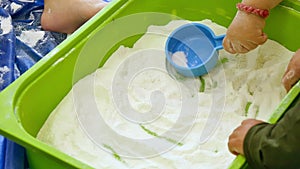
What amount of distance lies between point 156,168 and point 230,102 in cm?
24

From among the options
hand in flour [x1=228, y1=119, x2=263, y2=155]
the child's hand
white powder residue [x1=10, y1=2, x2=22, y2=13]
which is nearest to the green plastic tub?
hand in flour [x1=228, y1=119, x2=263, y2=155]

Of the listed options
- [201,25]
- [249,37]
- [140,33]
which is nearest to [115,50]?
[140,33]

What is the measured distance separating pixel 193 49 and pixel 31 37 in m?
0.44

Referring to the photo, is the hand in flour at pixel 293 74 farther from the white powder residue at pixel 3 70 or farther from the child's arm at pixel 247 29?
the white powder residue at pixel 3 70

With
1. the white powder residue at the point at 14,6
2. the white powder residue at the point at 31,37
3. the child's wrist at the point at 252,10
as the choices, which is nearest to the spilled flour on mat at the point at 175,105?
the child's wrist at the point at 252,10

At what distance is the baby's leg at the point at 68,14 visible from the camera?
1.33 m

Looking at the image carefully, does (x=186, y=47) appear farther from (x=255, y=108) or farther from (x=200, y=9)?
(x=255, y=108)

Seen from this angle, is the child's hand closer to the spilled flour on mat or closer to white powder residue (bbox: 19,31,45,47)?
the spilled flour on mat

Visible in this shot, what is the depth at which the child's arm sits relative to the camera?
3.46 feet

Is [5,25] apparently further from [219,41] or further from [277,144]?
[277,144]

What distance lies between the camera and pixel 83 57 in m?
1.11

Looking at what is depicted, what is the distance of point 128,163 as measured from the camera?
972 mm

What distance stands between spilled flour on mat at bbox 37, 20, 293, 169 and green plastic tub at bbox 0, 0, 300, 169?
24 millimetres

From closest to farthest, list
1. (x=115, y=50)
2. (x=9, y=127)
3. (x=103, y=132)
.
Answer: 1. (x=9, y=127)
2. (x=103, y=132)
3. (x=115, y=50)
